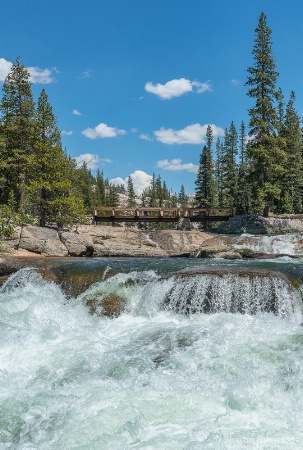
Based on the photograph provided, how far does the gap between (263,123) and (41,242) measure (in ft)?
66.9

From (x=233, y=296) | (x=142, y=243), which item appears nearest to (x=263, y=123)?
(x=142, y=243)

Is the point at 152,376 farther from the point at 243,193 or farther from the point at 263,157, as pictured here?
the point at 243,193

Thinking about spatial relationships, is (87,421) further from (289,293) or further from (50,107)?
(50,107)

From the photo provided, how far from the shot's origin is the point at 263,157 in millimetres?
30344

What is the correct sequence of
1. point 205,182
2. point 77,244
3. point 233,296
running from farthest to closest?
point 205,182, point 77,244, point 233,296

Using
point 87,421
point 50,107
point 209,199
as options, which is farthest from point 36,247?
point 209,199

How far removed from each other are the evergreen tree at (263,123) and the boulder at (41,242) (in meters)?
16.8

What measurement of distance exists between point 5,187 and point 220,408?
31538 mm

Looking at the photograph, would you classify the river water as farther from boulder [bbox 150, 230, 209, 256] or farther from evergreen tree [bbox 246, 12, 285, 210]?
evergreen tree [bbox 246, 12, 285, 210]

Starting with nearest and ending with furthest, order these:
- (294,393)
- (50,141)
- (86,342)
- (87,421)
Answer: (87,421), (294,393), (86,342), (50,141)

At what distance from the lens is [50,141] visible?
93.5ft

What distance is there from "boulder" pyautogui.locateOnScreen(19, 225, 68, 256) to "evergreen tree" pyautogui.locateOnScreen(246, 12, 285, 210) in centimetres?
1679

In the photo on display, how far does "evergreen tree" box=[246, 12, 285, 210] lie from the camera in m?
30.3

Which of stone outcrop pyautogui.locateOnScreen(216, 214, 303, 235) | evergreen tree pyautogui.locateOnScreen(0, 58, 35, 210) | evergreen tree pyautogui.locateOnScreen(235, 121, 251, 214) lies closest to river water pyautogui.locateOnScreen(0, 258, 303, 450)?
stone outcrop pyautogui.locateOnScreen(216, 214, 303, 235)
